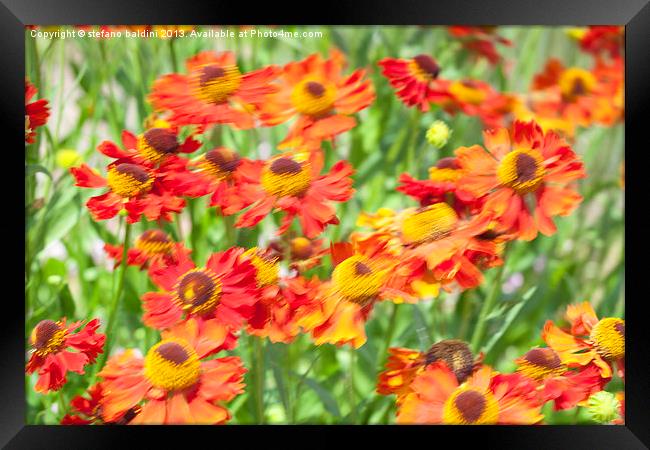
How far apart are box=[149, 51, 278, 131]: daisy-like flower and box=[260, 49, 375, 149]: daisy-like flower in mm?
17

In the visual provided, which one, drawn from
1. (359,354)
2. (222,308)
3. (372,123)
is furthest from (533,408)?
(372,123)

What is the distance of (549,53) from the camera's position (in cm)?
116

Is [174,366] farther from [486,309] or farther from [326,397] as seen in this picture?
[486,309]

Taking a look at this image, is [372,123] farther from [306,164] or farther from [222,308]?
[222,308]

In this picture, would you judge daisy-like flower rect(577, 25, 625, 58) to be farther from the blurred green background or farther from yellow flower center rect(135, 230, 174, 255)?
yellow flower center rect(135, 230, 174, 255)

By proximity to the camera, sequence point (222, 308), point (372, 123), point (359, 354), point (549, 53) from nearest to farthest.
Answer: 1. point (222, 308)
2. point (359, 354)
3. point (372, 123)
4. point (549, 53)

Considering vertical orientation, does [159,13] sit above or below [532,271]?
above

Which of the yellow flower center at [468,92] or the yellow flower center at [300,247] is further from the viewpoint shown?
the yellow flower center at [468,92]

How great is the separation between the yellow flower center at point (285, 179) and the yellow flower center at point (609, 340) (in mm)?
299

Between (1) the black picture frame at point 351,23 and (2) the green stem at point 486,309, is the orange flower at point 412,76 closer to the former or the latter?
(1) the black picture frame at point 351,23

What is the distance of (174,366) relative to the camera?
668 millimetres

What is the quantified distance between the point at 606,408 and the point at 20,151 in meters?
0.59

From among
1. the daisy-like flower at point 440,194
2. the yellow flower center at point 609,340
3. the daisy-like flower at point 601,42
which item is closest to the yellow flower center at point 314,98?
the daisy-like flower at point 440,194

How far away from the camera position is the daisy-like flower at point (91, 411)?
71cm
